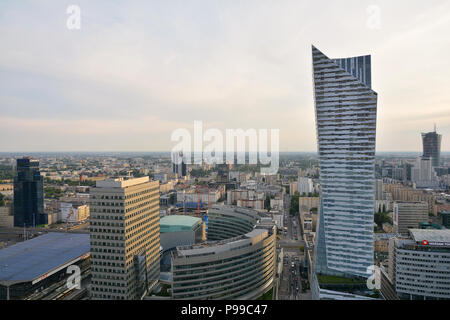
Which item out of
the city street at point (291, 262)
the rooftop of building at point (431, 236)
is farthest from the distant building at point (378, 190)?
the rooftop of building at point (431, 236)

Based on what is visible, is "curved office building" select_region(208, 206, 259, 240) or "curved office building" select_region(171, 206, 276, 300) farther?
"curved office building" select_region(208, 206, 259, 240)

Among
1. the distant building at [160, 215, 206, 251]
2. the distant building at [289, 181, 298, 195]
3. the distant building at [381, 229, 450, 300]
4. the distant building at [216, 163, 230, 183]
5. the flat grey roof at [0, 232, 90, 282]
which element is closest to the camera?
the distant building at [381, 229, 450, 300]

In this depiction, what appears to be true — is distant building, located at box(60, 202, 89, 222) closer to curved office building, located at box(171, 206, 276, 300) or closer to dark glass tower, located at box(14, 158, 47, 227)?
dark glass tower, located at box(14, 158, 47, 227)

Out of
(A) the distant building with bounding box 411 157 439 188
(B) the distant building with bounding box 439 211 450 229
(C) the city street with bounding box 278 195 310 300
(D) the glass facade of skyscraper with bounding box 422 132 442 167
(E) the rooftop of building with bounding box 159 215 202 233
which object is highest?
(D) the glass facade of skyscraper with bounding box 422 132 442 167

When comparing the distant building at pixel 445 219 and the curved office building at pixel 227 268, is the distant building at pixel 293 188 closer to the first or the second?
the distant building at pixel 445 219

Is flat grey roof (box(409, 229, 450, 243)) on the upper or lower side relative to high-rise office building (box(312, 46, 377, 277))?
lower

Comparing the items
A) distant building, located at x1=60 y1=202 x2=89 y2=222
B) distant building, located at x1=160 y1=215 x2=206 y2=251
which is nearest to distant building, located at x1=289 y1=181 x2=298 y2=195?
distant building, located at x1=160 y1=215 x2=206 y2=251
